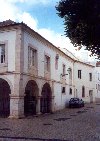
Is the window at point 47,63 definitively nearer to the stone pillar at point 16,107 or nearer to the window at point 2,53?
the window at point 2,53

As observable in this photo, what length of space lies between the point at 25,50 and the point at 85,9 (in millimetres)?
8602

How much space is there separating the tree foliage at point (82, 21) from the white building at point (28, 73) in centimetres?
569

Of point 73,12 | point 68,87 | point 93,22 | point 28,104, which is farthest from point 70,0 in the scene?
point 68,87

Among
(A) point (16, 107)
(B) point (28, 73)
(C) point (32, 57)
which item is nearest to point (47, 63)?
(C) point (32, 57)

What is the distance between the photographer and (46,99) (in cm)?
2991

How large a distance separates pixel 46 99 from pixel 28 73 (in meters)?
7.00

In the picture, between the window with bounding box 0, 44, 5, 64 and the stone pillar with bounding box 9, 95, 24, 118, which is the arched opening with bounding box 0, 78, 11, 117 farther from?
the stone pillar with bounding box 9, 95, 24, 118

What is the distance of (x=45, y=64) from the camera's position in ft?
94.0

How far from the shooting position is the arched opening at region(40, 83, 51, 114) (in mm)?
28344

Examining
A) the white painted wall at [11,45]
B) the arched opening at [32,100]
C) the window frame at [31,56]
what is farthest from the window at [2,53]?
the arched opening at [32,100]

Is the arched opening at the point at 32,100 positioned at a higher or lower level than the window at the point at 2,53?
lower

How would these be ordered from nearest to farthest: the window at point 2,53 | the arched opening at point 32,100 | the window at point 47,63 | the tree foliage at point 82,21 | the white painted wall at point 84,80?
the tree foliage at point 82,21 < the window at point 2,53 < the arched opening at point 32,100 < the window at point 47,63 < the white painted wall at point 84,80

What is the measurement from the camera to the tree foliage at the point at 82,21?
15605 mm

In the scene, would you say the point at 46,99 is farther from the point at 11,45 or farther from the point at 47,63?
the point at 11,45
